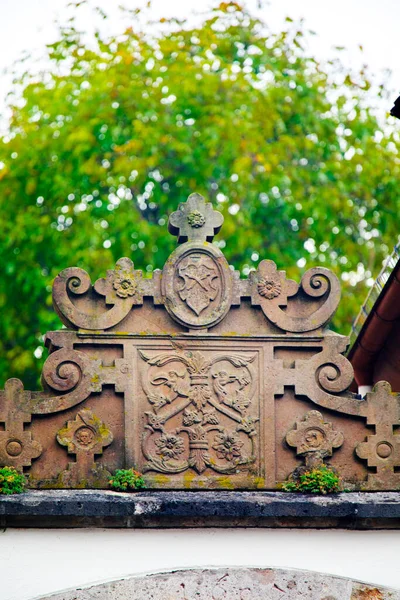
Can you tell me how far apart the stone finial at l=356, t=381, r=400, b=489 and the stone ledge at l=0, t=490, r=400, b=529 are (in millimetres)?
192

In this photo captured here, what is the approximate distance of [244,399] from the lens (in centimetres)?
798

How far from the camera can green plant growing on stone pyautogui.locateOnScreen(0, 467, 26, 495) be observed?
7.55 meters

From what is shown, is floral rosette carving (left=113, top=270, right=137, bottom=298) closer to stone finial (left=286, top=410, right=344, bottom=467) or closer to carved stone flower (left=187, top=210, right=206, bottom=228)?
carved stone flower (left=187, top=210, right=206, bottom=228)

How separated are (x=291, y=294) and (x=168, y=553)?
200cm

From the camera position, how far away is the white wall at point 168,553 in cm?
742

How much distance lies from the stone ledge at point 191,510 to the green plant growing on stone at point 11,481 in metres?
0.08

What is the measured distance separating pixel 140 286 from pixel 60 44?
38.3 feet

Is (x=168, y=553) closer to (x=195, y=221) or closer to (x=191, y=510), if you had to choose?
(x=191, y=510)

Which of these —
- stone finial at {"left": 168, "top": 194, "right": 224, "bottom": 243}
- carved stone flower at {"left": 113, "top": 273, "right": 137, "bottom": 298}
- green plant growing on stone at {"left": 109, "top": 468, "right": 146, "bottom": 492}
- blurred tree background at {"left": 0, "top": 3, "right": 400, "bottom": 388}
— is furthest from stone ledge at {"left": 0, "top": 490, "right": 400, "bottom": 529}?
blurred tree background at {"left": 0, "top": 3, "right": 400, "bottom": 388}

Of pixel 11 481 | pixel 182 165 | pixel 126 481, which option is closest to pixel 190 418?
pixel 126 481

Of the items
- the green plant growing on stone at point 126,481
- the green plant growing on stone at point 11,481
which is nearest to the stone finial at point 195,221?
the green plant growing on stone at point 126,481

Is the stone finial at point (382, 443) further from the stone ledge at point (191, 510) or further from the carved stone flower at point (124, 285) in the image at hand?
the carved stone flower at point (124, 285)

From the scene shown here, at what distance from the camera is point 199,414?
793 cm

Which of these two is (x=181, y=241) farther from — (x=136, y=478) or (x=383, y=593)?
(x=383, y=593)
